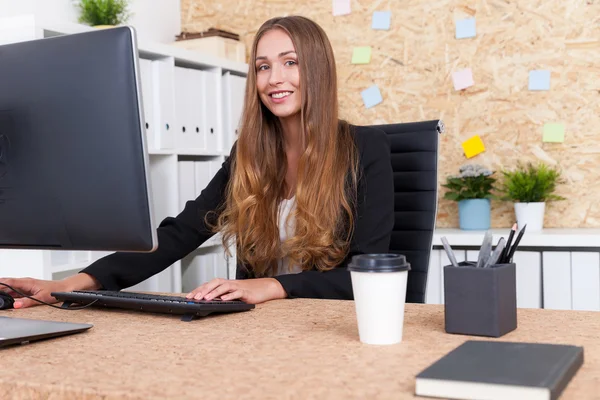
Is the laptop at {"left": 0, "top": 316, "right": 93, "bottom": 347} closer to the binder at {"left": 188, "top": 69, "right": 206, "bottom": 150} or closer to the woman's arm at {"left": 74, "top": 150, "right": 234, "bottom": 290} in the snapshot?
the woman's arm at {"left": 74, "top": 150, "right": 234, "bottom": 290}

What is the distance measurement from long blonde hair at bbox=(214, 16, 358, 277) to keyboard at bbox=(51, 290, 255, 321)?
1.55 ft

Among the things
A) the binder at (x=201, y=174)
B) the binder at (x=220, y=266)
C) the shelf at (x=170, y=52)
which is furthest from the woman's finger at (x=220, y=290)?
the binder at (x=220, y=266)

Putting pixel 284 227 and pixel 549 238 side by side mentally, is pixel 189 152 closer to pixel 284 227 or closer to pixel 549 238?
pixel 284 227

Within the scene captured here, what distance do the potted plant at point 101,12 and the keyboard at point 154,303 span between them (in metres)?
1.60

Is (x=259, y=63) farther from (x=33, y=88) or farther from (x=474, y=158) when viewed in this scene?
(x=474, y=158)

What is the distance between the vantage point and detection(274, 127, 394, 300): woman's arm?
1498 mm

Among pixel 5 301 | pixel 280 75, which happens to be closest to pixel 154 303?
pixel 5 301

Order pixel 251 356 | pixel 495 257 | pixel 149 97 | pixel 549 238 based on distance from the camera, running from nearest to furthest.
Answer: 1. pixel 251 356
2. pixel 495 257
3. pixel 549 238
4. pixel 149 97

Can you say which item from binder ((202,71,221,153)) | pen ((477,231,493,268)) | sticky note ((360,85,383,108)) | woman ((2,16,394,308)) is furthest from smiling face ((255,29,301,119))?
sticky note ((360,85,383,108))

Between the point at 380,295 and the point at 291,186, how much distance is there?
0.98m

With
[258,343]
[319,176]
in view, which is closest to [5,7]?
[319,176]

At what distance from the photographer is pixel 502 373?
70cm

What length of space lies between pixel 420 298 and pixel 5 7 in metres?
1.73

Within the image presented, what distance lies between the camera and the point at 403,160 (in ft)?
6.33
